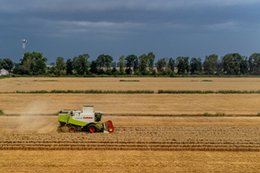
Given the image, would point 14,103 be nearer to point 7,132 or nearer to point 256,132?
point 7,132

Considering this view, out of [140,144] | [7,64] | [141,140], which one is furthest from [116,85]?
[7,64]

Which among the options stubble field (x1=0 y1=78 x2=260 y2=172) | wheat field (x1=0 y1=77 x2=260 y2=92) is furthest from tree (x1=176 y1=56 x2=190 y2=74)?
stubble field (x1=0 y1=78 x2=260 y2=172)

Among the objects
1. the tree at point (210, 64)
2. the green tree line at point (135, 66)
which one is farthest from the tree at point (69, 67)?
the tree at point (210, 64)

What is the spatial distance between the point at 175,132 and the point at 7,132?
10842 mm

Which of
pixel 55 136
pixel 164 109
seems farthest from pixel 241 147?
pixel 164 109

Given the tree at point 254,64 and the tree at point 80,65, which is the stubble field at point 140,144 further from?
the tree at point 254,64

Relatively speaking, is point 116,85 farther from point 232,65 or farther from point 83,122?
point 232,65

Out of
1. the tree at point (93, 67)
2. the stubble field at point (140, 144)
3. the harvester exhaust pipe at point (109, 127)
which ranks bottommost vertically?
the stubble field at point (140, 144)

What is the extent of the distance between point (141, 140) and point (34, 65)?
384ft

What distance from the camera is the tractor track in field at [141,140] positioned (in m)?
23.7

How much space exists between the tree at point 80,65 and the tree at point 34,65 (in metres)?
9.49

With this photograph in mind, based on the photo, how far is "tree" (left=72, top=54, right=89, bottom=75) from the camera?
459ft

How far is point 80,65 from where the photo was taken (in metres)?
140

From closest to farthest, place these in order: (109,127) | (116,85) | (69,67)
Answer: (109,127) < (116,85) < (69,67)
